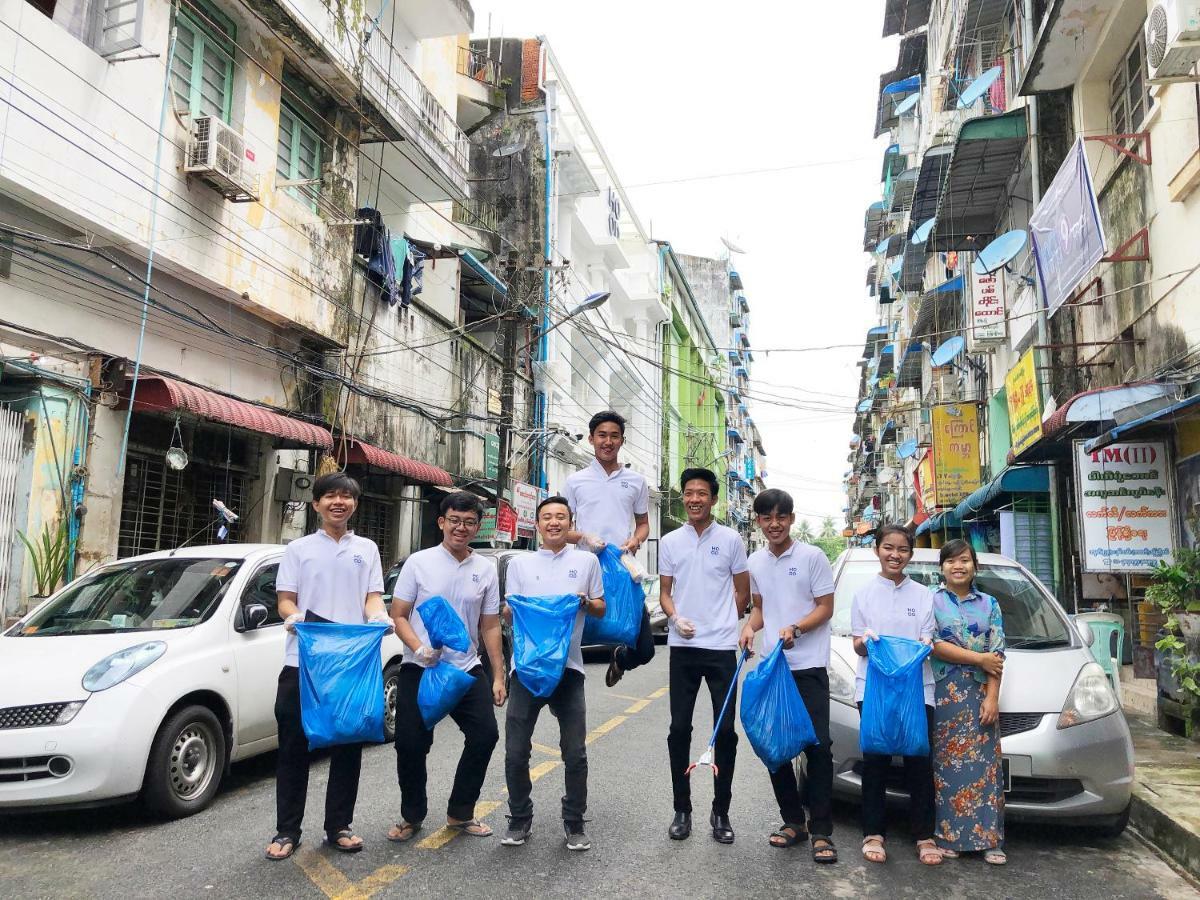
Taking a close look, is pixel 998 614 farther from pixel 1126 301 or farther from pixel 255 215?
pixel 255 215

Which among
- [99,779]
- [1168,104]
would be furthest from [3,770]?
[1168,104]

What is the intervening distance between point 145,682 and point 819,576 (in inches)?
147

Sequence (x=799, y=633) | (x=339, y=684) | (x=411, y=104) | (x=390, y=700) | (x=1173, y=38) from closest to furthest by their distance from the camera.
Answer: (x=339, y=684) < (x=799, y=633) < (x=1173, y=38) < (x=390, y=700) < (x=411, y=104)

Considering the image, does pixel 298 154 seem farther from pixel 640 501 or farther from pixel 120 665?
pixel 640 501

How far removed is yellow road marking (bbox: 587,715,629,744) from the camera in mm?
7820

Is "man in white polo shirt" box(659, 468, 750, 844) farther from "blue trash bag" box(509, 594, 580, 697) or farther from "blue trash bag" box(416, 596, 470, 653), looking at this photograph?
"blue trash bag" box(416, 596, 470, 653)

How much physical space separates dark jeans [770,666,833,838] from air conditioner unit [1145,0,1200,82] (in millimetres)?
5888

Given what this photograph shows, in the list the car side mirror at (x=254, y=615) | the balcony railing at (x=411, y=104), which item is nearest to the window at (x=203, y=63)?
the balcony railing at (x=411, y=104)

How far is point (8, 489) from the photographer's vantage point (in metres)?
9.44

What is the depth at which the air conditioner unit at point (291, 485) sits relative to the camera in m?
14.2

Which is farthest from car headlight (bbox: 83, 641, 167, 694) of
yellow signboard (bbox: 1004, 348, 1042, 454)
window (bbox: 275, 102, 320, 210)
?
yellow signboard (bbox: 1004, 348, 1042, 454)

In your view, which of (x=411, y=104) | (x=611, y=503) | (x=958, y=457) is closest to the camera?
(x=611, y=503)

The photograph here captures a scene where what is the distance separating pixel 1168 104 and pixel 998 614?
7374 millimetres

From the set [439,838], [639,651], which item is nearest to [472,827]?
[439,838]
